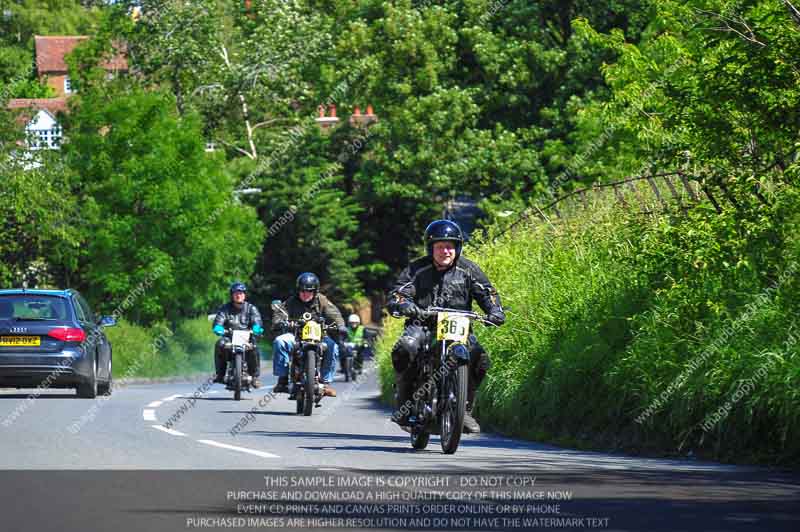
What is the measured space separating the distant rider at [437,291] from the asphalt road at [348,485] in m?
0.70

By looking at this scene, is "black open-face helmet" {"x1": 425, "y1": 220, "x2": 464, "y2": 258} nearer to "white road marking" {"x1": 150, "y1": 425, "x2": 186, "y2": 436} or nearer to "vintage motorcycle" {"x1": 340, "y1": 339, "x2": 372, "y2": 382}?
"white road marking" {"x1": 150, "y1": 425, "x2": 186, "y2": 436}

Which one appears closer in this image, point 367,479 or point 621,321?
point 367,479

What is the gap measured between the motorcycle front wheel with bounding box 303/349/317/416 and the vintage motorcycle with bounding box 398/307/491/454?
602 centimetres

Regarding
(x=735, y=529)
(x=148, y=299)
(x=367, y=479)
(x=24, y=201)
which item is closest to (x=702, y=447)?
(x=367, y=479)

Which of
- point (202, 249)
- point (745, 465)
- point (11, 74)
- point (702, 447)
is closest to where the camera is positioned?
point (745, 465)

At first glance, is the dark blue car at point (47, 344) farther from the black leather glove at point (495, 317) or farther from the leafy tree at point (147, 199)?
the leafy tree at point (147, 199)

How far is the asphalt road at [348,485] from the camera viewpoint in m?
8.95

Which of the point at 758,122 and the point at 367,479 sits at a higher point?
the point at 758,122

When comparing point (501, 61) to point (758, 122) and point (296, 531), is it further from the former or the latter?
point (296, 531)

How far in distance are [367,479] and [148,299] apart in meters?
38.4

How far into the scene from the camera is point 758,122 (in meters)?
15.1

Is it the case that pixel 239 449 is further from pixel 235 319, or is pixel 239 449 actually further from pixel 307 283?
pixel 235 319

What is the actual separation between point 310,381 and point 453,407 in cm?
694

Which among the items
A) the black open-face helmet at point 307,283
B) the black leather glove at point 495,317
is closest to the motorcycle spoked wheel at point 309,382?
the black open-face helmet at point 307,283
